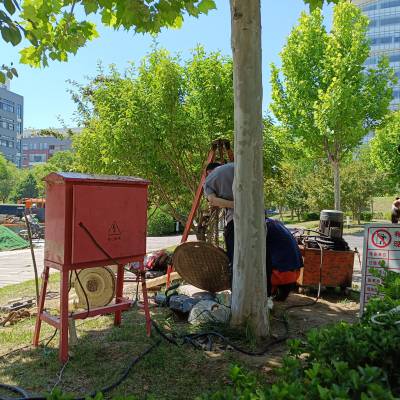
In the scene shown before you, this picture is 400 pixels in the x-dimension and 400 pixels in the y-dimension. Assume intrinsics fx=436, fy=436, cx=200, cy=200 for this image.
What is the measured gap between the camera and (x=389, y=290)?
8.06 feet

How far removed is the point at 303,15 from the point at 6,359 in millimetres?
14075

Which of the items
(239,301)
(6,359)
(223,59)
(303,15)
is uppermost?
(303,15)

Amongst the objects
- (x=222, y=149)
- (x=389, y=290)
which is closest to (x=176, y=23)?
(x=222, y=149)

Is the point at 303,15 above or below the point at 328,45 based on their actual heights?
above

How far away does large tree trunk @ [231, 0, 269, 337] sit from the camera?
416 cm

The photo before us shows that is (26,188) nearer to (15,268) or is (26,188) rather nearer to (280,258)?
(15,268)

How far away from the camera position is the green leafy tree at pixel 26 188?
70.3 m

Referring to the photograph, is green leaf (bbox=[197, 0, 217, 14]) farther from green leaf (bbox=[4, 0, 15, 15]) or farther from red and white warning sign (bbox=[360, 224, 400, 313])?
red and white warning sign (bbox=[360, 224, 400, 313])

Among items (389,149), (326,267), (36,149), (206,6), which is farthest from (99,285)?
(36,149)

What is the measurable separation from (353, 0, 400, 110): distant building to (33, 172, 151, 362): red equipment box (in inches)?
4723

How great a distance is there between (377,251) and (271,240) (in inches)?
50.2

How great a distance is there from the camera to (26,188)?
7075cm

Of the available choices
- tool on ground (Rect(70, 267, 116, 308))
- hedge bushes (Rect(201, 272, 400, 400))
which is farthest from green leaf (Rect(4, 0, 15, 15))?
hedge bushes (Rect(201, 272, 400, 400))

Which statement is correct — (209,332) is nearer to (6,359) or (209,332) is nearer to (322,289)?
(6,359)
